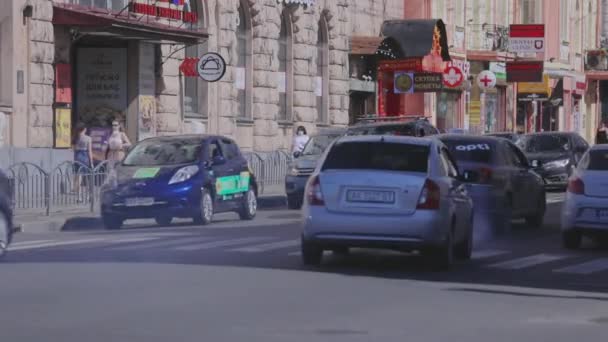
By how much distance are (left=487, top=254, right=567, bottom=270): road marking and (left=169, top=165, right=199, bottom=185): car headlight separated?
7.31 metres

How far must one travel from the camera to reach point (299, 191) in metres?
30.0

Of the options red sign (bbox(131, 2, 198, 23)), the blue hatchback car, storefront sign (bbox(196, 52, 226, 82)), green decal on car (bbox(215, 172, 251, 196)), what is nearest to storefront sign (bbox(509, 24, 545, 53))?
red sign (bbox(131, 2, 198, 23))

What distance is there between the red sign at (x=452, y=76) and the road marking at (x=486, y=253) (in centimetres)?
3082

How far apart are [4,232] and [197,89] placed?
21.4 meters

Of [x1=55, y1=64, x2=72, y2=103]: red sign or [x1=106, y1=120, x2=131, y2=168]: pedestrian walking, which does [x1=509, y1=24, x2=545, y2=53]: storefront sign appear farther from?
[x1=55, y1=64, x2=72, y2=103]: red sign

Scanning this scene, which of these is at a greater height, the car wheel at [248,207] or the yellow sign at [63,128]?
the yellow sign at [63,128]

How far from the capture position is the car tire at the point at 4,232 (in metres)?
18.0

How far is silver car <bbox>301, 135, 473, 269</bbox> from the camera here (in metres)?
16.2

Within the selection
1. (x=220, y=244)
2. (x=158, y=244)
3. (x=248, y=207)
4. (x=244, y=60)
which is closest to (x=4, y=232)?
(x=158, y=244)

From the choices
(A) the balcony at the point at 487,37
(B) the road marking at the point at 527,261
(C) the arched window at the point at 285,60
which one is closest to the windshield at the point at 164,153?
(B) the road marking at the point at 527,261

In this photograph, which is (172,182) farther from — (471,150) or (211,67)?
(211,67)

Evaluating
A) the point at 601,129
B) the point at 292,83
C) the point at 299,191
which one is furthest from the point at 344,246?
the point at 601,129

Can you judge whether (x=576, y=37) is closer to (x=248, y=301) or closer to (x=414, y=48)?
(x=414, y=48)

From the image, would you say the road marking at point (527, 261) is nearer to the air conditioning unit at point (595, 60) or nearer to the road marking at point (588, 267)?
the road marking at point (588, 267)
